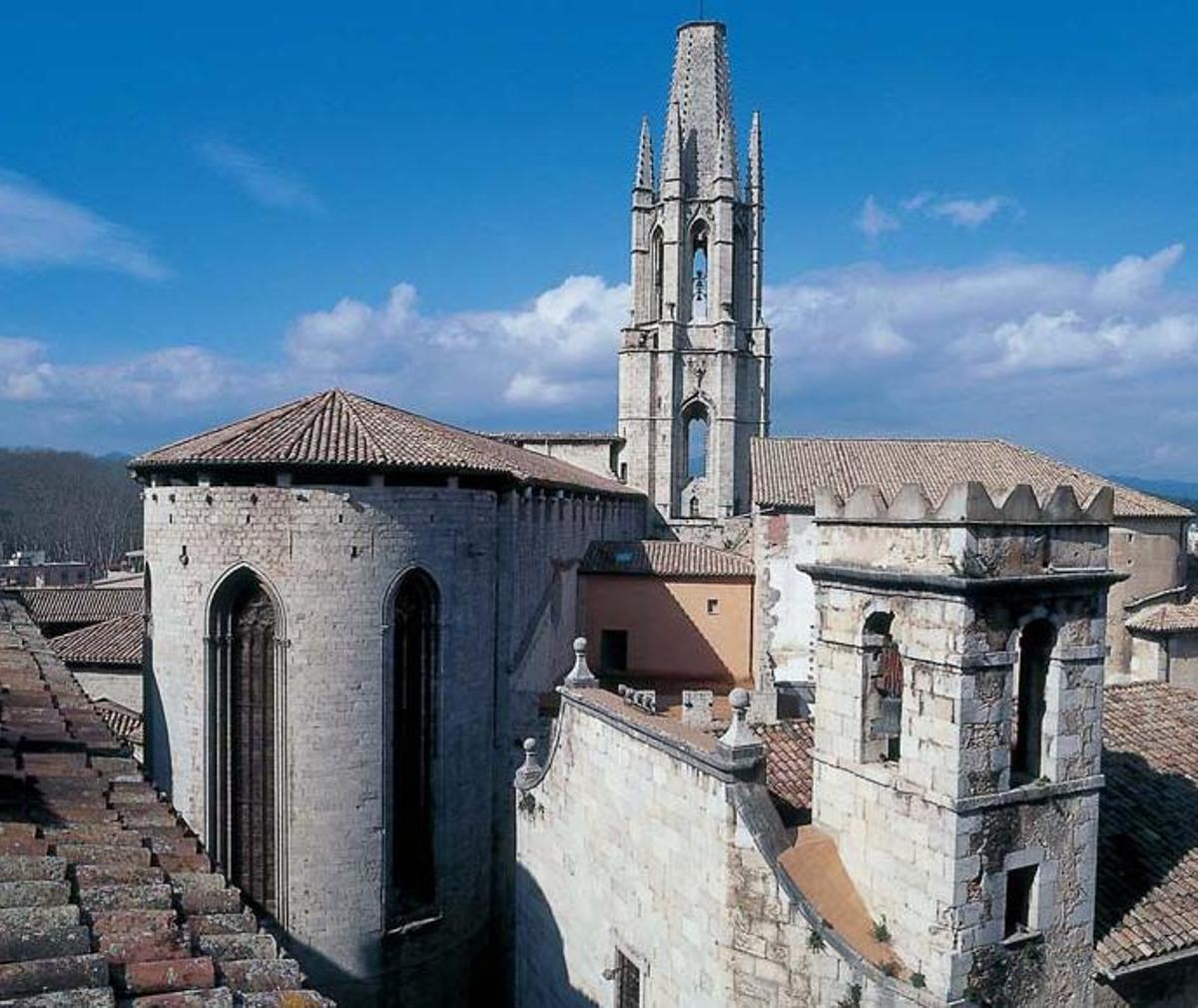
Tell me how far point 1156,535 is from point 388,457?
3210cm

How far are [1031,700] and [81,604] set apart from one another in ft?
131

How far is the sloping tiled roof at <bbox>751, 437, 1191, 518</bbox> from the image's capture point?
111 ft

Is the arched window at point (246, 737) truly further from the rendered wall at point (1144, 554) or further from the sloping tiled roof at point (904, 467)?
the rendered wall at point (1144, 554)

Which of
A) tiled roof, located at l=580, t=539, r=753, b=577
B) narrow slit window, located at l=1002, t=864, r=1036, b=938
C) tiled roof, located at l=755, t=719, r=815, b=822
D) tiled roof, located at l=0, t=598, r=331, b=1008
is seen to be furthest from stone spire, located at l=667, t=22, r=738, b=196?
tiled roof, located at l=0, t=598, r=331, b=1008

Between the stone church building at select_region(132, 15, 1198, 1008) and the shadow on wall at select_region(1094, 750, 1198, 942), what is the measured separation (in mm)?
51

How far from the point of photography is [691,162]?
156ft

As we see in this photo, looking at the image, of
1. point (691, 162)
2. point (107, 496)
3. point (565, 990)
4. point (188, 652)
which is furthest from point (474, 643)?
point (107, 496)

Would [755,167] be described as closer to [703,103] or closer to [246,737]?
[703,103]

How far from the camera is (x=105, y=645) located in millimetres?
29391

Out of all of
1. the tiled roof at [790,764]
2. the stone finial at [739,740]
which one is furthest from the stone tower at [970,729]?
the tiled roof at [790,764]

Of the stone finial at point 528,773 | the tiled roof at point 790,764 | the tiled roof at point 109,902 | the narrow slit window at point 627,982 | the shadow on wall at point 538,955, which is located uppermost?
the tiled roof at point 109,902

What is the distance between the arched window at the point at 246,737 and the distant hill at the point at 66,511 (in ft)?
268

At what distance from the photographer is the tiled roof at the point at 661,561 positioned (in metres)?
30.8

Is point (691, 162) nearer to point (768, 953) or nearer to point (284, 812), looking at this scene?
point (284, 812)
